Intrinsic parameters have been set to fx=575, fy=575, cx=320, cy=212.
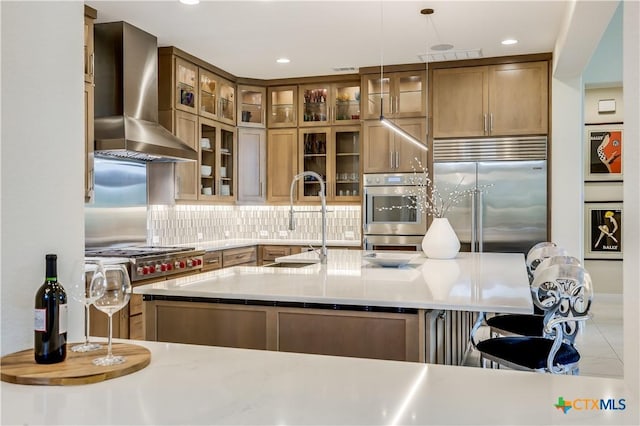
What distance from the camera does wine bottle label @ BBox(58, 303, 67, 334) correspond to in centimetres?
137

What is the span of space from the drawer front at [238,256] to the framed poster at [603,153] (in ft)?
15.4

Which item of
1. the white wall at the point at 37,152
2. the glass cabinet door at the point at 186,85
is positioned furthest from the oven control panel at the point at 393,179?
the white wall at the point at 37,152

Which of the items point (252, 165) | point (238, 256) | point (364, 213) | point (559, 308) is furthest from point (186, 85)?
point (559, 308)

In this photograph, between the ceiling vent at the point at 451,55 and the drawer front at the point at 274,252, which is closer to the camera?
the ceiling vent at the point at 451,55

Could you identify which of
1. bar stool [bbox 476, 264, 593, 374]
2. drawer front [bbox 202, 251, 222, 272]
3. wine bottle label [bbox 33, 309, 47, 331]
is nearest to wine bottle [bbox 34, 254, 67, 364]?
wine bottle label [bbox 33, 309, 47, 331]

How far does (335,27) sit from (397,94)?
1.59 m

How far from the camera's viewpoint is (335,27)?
15.9 ft

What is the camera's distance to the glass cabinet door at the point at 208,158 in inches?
233

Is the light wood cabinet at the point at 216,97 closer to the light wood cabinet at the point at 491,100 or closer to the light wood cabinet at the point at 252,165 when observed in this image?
the light wood cabinet at the point at 252,165

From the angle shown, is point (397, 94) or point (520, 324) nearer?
point (520, 324)

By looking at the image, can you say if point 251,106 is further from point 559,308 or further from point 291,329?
point 559,308

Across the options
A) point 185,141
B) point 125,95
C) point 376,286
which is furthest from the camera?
point 185,141

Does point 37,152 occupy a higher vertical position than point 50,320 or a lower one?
higher

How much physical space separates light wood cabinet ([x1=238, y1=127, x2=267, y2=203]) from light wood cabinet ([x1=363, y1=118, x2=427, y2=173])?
1251mm
